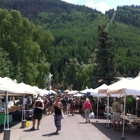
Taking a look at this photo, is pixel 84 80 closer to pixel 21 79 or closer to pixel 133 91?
pixel 21 79

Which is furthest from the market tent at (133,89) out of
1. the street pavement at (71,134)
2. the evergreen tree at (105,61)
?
the evergreen tree at (105,61)

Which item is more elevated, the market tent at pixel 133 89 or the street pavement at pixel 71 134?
the market tent at pixel 133 89

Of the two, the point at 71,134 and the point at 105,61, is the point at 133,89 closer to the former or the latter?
the point at 71,134

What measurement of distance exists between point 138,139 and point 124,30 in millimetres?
180238

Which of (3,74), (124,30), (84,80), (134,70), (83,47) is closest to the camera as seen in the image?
(3,74)

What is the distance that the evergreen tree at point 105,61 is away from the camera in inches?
1711

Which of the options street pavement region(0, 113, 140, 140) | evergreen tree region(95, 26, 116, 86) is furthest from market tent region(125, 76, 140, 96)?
evergreen tree region(95, 26, 116, 86)

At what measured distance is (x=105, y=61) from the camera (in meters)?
43.9

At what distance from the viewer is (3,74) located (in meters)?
37.7

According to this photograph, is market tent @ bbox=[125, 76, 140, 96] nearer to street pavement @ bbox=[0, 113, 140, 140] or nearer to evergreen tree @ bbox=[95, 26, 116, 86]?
street pavement @ bbox=[0, 113, 140, 140]

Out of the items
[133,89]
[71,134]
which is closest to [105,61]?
[71,134]

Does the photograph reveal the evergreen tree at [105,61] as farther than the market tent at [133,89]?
Yes

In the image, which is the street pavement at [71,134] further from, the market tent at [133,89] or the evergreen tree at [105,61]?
the evergreen tree at [105,61]

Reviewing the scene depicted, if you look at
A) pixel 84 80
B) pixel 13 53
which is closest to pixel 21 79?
pixel 13 53
